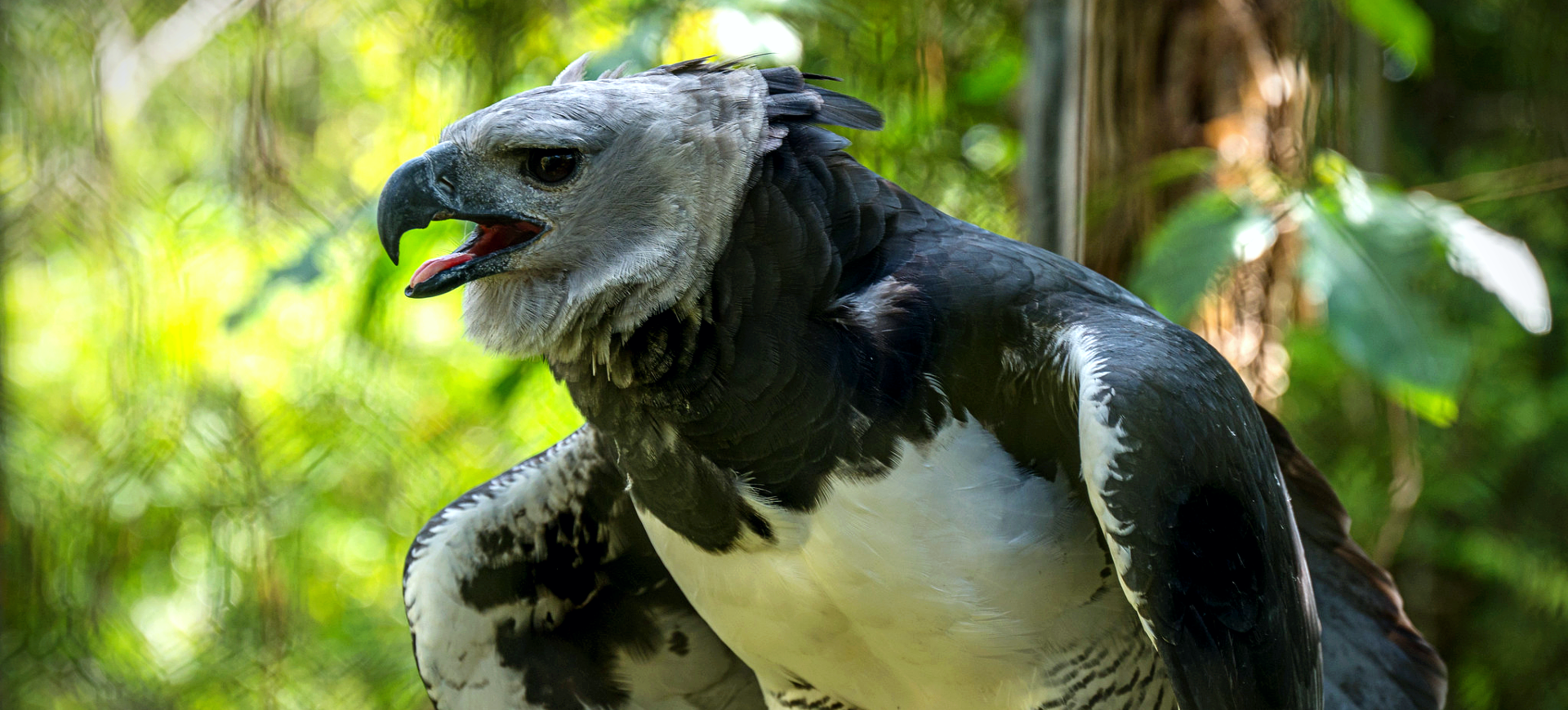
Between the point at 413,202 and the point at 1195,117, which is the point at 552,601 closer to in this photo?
the point at 413,202

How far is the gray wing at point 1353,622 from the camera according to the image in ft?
5.43

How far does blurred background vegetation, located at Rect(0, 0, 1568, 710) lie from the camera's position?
7.18ft

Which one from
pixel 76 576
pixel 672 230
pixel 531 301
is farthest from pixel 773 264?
pixel 76 576

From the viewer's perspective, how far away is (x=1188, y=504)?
1114 millimetres

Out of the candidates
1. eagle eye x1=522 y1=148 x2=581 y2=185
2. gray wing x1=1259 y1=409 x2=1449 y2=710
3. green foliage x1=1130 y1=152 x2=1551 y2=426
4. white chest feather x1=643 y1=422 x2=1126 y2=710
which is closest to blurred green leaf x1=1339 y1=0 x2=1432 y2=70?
green foliage x1=1130 y1=152 x2=1551 y2=426

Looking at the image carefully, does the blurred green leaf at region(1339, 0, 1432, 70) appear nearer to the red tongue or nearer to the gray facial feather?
the gray facial feather

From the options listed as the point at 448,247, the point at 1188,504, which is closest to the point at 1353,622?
the point at 1188,504

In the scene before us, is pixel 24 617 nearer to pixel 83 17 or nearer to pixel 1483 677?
pixel 83 17

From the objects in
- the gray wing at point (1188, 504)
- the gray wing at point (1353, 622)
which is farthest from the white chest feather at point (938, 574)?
the gray wing at point (1353, 622)

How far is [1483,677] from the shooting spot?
396 cm

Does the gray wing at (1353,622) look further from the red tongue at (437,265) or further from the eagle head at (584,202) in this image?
the red tongue at (437,265)

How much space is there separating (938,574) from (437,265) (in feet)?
2.15

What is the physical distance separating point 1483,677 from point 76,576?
4.61 metres

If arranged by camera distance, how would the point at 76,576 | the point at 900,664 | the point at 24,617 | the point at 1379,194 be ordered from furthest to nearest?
1. the point at 76,576
2. the point at 24,617
3. the point at 1379,194
4. the point at 900,664
